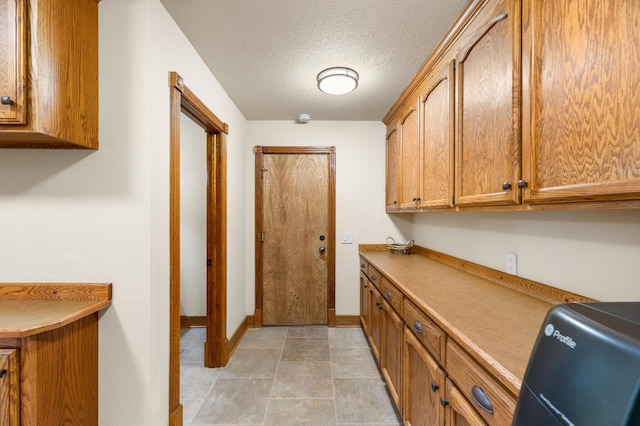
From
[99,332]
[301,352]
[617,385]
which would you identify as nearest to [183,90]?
[99,332]

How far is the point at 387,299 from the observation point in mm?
2080

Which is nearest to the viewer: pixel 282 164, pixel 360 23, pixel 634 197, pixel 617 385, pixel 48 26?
pixel 617 385

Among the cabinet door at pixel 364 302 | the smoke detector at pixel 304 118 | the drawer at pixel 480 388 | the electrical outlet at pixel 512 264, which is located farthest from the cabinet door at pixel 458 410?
the smoke detector at pixel 304 118

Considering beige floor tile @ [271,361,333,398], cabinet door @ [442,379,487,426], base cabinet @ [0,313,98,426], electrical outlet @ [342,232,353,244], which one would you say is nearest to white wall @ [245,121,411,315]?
electrical outlet @ [342,232,353,244]

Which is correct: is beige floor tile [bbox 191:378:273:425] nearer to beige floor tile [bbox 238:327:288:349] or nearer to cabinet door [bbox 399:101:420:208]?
beige floor tile [bbox 238:327:288:349]

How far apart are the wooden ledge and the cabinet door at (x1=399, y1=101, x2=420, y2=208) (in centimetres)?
211

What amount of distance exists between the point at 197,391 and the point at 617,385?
2447 mm

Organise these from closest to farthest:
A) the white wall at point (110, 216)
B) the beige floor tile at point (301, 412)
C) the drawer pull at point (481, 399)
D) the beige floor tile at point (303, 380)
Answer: the drawer pull at point (481, 399) < the white wall at point (110, 216) < the beige floor tile at point (301, 412) < the beige floor tile at point (303, 380)

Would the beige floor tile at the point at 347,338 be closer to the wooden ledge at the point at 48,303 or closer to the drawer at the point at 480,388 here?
the drawer at the point at 480,388

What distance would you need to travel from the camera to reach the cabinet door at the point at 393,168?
9.25ft

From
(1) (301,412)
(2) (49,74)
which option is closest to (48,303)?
(2) (49,74)

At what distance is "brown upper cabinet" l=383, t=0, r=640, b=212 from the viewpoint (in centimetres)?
79

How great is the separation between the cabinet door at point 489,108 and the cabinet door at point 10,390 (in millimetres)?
2034

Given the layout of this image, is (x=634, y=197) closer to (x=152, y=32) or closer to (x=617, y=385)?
(x=617, y=385)
